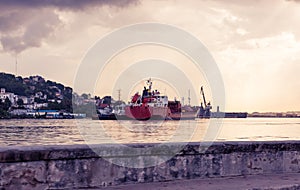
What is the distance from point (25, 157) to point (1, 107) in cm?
13449

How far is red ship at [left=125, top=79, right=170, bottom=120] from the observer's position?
9675 cm

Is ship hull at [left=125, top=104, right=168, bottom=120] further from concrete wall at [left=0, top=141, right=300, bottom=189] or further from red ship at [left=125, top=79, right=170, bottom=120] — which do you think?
concrete wall at [left=0, top=141, right=300, bottom=189]

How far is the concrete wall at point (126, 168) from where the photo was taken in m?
5.40

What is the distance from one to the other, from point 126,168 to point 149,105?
91770 millimetres

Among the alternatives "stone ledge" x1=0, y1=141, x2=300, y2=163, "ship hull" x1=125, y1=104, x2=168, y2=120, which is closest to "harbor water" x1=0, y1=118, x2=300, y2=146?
"stone ledge" x1=0, y1=141, x2=300, y2=163

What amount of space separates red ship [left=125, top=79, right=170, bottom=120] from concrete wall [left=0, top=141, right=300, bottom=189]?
3415 inches

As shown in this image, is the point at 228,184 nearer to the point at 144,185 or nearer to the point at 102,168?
the point at 144,185

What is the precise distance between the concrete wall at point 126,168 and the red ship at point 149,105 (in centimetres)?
8675

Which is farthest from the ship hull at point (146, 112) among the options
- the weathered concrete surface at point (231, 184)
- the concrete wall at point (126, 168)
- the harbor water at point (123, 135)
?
the weathered concrete surface at point (231, 184)

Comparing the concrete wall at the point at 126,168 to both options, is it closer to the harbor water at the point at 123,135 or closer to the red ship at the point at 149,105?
the harbor water at the point at 123,135

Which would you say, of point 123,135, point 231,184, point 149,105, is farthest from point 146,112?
point 231,184

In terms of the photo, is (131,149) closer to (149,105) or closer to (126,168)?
(126,168)

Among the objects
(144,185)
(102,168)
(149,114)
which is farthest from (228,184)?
(149,114)

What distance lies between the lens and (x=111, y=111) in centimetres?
11944
